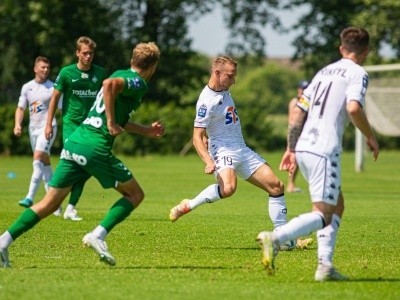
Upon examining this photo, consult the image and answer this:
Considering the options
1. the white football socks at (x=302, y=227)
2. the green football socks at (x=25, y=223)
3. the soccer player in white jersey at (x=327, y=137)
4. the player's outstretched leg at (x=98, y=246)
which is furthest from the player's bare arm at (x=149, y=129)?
the white football socks at (x=302, y=227)

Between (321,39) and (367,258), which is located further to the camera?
(321,39)

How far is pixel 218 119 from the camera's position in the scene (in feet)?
42.3

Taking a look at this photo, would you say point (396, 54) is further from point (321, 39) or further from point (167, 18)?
point (167, 18)

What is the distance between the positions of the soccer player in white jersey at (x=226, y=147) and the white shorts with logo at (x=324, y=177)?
9.74ft

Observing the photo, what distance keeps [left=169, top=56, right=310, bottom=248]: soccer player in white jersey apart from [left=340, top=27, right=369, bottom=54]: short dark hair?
2936 mm

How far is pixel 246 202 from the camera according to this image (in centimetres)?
2081

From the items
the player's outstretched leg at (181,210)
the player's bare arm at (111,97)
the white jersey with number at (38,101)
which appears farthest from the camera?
the white jersey with number at (38,101)

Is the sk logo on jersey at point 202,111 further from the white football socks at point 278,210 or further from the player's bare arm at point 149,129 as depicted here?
the player's bare arm at point 149,129

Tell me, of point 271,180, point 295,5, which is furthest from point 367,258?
point 295,5

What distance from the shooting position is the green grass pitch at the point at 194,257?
30.5ft

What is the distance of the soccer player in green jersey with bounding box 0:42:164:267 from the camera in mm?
10320

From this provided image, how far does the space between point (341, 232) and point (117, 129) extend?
214 inches

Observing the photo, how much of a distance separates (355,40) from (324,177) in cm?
119

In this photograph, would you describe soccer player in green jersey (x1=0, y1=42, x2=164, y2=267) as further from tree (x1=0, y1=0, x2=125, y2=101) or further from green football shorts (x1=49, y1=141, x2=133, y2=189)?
tree (x1=0, y1=0, x2=125, y2=101)
